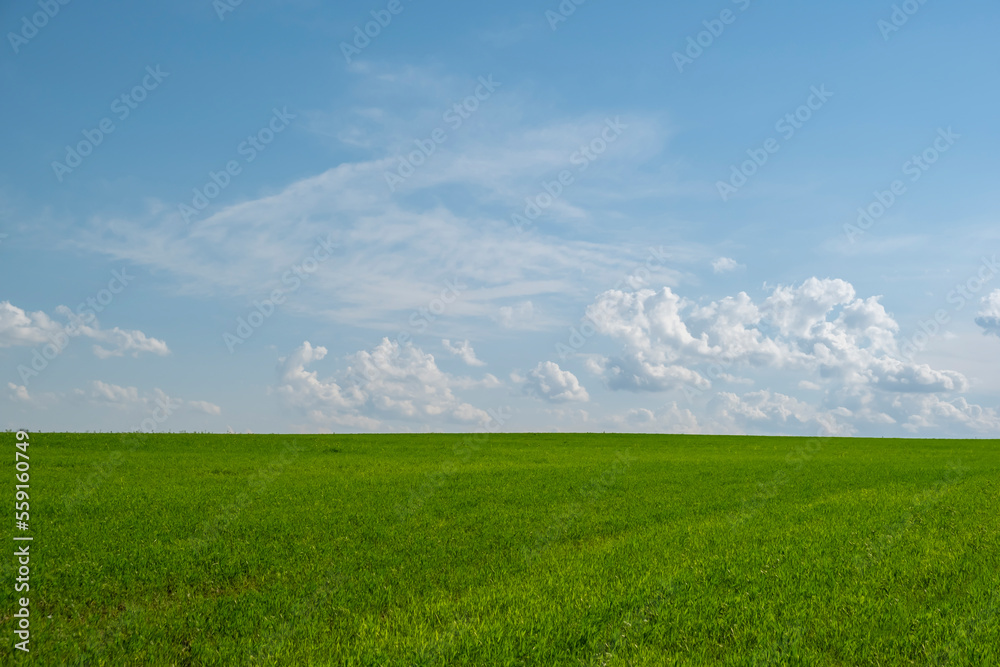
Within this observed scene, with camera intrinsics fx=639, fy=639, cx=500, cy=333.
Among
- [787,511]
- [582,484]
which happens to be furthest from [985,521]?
[582,484]

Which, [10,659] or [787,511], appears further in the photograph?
[787,511]

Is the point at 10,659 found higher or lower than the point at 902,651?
lower

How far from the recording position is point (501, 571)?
529 inches

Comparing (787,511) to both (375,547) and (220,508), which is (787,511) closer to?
(375,547)

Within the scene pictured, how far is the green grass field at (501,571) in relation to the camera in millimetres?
8906

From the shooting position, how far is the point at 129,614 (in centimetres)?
1102

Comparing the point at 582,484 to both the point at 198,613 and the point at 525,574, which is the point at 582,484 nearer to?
the point at 525,574

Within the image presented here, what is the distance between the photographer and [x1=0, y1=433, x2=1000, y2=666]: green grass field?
891cm

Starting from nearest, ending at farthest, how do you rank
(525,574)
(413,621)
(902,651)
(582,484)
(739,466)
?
(902,651) < (413,621) < (525,574) < (582,484) < (739,466)

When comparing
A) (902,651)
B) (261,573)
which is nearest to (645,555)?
(902,651)

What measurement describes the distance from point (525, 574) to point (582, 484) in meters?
12.6

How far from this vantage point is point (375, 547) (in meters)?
15.0

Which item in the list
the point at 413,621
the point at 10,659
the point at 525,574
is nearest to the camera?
the point at 10,659

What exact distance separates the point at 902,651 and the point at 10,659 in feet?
41.1
